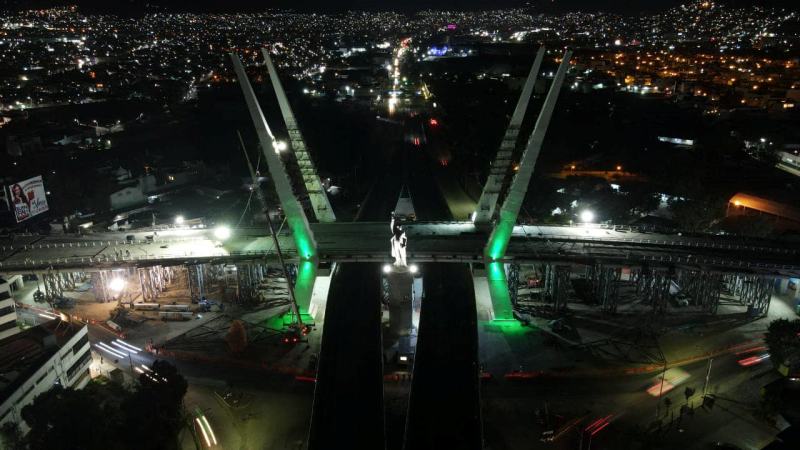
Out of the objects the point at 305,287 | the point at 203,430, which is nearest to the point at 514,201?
the point at 305,287

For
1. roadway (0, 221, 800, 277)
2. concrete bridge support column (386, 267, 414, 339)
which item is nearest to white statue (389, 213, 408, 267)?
concrete bridge support column (386, 267, 414, 339)

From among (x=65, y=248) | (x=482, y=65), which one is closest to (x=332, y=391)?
(x=65, y=248)

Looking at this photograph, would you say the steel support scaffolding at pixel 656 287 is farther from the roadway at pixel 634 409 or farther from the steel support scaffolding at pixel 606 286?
the roadway at pixel 634 409

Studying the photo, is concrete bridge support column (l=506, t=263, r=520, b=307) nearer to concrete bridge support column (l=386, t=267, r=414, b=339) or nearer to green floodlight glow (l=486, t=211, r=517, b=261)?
green floodlight glow (l=486, t=211, r=517, b=261)

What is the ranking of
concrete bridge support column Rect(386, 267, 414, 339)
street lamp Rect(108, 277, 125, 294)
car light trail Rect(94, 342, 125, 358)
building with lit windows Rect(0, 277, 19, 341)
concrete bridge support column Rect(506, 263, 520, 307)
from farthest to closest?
street lamp Rect(108, 277, 125, 294) < concrete bridge support column Rect(506, 263, 520, 307) < concrete bridge support column Rect(386, 267, 414, 339) < car light trail Rect(94, 342, 125, 358) < building with lit windows Rect(0, 277, 19, 341)

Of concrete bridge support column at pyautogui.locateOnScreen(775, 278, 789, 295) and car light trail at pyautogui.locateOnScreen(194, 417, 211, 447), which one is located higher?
concrete bridge support column at pyautogui.locateOnScreen(775, 278, 789, 295)

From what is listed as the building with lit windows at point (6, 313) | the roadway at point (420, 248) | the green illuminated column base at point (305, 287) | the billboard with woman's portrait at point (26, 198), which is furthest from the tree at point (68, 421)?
the billboard with woman's portrait at point (26, 198)

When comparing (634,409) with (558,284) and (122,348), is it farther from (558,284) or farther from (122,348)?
(122,348)
